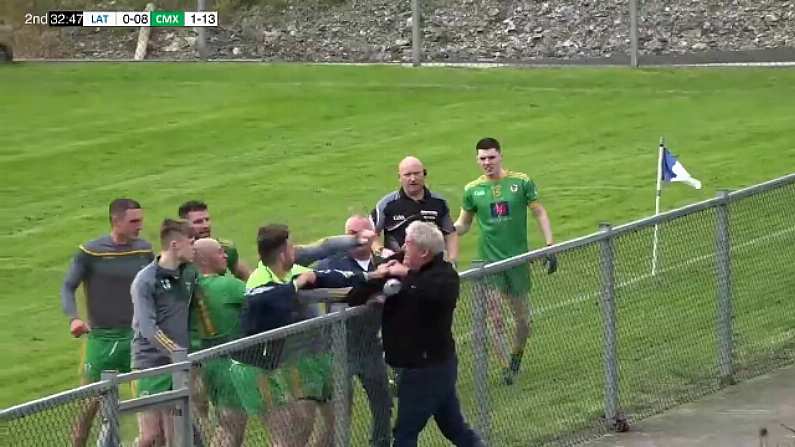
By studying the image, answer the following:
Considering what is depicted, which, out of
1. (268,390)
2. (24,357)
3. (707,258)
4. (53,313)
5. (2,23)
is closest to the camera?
(268,390)

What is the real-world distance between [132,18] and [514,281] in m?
24.5

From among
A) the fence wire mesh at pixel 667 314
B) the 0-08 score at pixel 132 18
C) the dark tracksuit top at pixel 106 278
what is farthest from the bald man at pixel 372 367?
the 0-08 score at pixel 132 18

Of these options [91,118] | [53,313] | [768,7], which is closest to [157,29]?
[91,118]

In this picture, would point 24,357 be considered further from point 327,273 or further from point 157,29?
point 157,29

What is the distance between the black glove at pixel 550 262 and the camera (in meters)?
12.2

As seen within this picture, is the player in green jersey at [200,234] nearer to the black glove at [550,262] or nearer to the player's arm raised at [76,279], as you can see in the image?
the player's arm raised at [76,279]

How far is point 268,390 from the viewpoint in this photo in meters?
10.4

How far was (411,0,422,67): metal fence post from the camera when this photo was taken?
32062mm

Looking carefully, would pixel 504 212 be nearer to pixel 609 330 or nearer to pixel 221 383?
pixel 609 330

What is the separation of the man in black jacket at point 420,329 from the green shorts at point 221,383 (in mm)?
955

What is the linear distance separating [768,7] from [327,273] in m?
21.6

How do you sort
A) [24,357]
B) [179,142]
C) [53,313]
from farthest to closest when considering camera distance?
[179,142]
[53,313]
[24,357]

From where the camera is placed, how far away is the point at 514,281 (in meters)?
12.1

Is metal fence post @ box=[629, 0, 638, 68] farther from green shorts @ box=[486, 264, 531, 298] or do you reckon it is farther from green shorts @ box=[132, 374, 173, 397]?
green shorts @ box=[132, 374, 173, 397]
